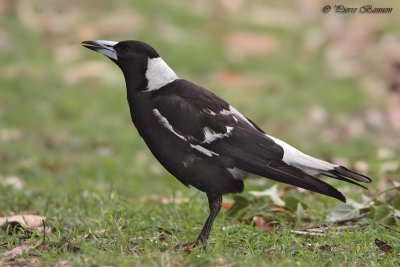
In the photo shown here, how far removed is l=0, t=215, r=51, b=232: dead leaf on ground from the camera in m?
4.79

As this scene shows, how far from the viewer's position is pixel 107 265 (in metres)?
3.76

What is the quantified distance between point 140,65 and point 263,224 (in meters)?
1.24

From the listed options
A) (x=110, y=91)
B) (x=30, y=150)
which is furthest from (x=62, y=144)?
(x=110, y=91)

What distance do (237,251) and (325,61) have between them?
7.75m

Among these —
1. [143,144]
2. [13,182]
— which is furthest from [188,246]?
[143,144]

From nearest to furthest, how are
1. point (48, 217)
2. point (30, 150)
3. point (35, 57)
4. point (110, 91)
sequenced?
point (48, 217) → point (30, 150) → point (110, 91) → point (35, 57)

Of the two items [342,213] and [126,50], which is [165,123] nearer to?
[126,50]

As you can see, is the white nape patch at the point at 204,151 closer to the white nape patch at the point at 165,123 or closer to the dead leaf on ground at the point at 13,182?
the white nape patch at the point at 165,123

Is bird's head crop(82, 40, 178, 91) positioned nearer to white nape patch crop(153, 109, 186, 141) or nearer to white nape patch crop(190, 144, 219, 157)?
white nape patch crop(153, 109, 186, 141)

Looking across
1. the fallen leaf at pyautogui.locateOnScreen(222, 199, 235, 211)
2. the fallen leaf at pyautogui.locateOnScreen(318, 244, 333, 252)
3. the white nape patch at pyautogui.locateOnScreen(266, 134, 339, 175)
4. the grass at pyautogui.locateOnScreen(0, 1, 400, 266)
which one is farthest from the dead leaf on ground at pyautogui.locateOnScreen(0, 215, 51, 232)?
the fallen leaf at pyautogui.locateOnScreen(318, 244, 333, 252)

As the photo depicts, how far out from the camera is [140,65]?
4727 mm

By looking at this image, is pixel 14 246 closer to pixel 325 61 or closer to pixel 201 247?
pixel 201 247

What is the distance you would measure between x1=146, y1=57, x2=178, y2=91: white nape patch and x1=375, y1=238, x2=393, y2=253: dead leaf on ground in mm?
1485

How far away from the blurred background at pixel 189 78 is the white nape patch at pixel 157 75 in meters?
1.61
